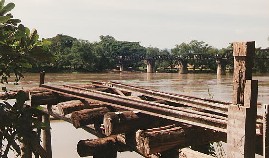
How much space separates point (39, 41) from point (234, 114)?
1.97 m

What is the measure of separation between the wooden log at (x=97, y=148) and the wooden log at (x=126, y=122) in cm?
17

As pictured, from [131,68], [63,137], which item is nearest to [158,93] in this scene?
[63,137]

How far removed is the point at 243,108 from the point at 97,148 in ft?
6.06

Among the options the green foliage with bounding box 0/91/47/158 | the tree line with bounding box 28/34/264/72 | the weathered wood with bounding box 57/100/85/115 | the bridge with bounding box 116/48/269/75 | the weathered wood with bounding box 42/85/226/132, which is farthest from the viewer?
the tree line with bounding box 28/34/264/72

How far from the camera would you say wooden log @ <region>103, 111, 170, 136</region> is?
424 centimetres

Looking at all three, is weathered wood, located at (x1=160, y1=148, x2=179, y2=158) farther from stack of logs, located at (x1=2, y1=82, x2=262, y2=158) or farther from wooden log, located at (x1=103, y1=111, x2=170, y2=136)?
wooden log, located at (x1=103, y1=111, x2=170, y2=136)

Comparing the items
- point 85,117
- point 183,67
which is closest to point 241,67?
point 85,117

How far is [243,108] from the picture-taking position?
11.1 ft

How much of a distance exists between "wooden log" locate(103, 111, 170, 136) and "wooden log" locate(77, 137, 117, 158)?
0.55 ft

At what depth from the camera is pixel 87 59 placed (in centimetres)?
8869

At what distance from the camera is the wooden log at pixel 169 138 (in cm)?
382

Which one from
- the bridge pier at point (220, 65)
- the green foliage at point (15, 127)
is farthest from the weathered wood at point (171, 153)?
the bridge pier at point (220, 65)

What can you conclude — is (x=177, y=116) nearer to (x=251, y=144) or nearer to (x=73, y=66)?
(x=251, y=144)

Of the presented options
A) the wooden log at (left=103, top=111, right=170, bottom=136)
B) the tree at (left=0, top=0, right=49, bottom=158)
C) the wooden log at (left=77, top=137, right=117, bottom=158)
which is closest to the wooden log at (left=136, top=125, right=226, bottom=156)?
the wooden log at (left=103, top=111, right=170, bottom=136)
